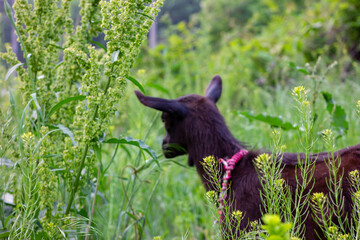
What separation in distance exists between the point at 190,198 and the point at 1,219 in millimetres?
1562

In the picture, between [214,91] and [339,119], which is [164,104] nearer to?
[214,91]

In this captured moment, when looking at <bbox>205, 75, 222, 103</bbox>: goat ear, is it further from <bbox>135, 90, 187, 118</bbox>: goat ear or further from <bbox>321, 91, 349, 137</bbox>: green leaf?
<bbox>321, 91, 349, 137</bbox>: green leaf

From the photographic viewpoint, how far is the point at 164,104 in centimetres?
202

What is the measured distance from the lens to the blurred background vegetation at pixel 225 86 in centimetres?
258

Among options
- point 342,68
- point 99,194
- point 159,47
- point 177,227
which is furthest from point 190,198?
point 159,47

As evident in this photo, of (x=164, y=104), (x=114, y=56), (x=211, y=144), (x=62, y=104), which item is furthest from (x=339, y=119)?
(x=62, y=104)

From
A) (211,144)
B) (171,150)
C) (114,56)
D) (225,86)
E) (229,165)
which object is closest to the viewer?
(114,56)

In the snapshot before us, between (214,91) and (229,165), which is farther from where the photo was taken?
(214,91)

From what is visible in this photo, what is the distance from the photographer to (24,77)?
1.84 metres

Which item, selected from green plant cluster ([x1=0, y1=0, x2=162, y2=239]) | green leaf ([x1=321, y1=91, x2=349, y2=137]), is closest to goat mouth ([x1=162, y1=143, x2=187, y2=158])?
green plant cluster ([x1=0, y1=0, x2=162, y2=239])

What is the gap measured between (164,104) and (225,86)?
259 centimetres

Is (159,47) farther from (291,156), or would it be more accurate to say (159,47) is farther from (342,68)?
(291,156)

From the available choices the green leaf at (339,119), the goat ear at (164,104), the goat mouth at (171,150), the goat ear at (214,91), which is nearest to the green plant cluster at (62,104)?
the goat ear at (164,104)

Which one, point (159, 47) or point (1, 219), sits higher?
point (159, 47)
